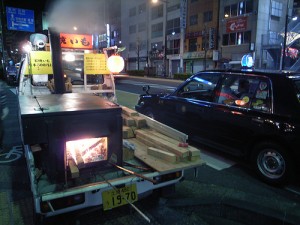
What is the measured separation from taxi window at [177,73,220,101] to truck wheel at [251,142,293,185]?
127 centimetres

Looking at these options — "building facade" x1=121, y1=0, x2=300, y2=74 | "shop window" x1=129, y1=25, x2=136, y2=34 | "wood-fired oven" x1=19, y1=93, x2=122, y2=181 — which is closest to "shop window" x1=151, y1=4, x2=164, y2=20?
"building facade" x1=121, y1=0, x2=300, y2=74

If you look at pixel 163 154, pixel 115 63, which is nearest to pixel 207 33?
pixel 115 63

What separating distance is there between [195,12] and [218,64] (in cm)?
887

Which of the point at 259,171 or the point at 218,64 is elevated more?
the point at 218,64

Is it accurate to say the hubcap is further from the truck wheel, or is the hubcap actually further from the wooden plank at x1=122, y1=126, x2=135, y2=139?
the wooden plank at x1=122, y1=126, x2=135, y2=139

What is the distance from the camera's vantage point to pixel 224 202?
2.99 meters

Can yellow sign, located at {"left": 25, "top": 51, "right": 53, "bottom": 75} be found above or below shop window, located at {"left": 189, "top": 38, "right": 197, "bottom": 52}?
below

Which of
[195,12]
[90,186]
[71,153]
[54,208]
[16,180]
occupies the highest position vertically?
[195,12]

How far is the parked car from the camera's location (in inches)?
132

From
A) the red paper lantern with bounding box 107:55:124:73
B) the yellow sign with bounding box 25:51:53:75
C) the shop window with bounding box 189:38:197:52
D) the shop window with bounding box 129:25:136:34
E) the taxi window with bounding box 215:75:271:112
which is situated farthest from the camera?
the shop window with bounding box 129:25:136:34

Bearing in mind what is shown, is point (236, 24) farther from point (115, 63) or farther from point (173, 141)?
point (173, 141)

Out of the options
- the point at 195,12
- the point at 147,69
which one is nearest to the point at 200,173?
the point at 195,12

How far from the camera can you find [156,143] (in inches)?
118

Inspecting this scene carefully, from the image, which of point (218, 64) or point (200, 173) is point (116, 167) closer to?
point (200, 173)
